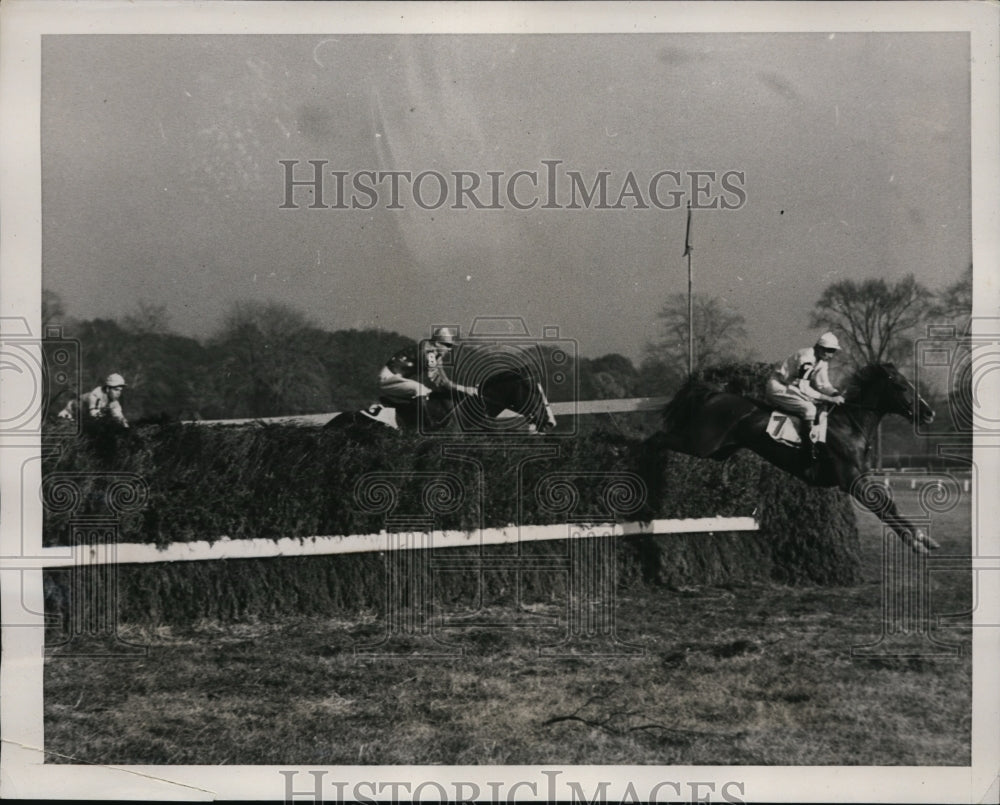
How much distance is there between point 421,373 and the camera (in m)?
3.48

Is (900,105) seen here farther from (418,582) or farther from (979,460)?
(418,582)

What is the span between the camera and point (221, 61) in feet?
11.3

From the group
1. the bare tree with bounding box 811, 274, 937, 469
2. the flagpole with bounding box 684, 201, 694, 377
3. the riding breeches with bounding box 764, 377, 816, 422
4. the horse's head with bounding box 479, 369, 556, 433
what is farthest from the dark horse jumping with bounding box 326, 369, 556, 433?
the bare tree with bounding box 811, 274, 937, 469

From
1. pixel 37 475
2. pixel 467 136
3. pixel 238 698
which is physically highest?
pixel 467 136

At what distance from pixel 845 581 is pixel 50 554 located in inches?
147

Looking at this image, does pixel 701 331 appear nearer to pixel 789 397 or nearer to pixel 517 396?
pixel 789 397

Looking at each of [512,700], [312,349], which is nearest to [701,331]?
[312,349]

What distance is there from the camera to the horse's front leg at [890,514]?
3525 mm

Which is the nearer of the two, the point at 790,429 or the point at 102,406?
the point at 102,406

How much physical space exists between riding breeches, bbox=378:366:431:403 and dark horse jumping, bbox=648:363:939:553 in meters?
1.11

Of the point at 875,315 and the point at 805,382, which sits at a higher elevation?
the point at 875,315

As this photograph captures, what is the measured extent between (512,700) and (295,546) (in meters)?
1.23

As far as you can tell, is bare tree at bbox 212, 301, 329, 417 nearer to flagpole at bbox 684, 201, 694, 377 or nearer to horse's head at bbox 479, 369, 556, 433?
horse's head at bbox 479, 369, 556, 433

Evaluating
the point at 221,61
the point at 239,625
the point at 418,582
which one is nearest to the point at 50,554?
the point at 239,625
